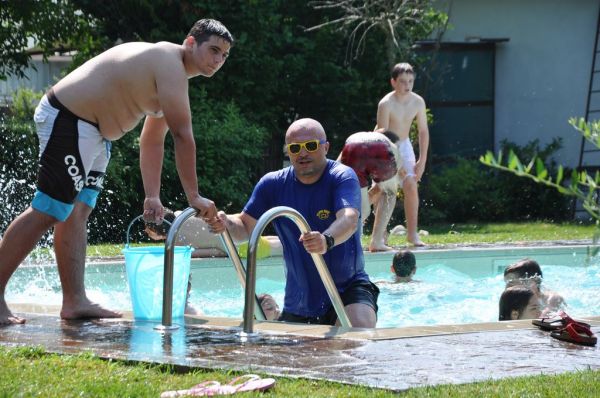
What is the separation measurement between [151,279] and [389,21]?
11.8m

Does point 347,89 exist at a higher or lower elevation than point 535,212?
higher

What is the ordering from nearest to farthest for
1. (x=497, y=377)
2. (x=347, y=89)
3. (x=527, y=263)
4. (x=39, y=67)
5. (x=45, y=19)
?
(x=497, y=377), (x=527, y=263), (x=45, y=19), (x=347, y=89), (x=39, y=67)

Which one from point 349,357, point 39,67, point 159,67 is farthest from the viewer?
point 39,67

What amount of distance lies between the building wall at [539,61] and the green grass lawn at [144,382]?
15601 mm

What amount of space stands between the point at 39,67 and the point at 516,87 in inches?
402

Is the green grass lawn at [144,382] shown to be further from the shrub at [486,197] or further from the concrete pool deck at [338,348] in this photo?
the shrub at [486,197]

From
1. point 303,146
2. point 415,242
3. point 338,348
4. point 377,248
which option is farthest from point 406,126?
point 338,348

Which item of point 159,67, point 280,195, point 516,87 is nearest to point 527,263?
point 280,195

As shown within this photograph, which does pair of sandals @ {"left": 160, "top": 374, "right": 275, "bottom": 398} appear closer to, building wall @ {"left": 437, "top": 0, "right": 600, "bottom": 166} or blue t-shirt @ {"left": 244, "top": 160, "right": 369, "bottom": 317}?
blue t-shirt @ {"left": 244, "top": 160, "right": 369, "bottom": 317}

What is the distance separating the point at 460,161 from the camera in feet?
58.4

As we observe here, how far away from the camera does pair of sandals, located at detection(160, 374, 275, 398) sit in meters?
3.36

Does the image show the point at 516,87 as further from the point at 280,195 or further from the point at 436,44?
the point at 280,195

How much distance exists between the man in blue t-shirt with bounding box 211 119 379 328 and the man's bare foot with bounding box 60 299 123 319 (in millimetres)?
804

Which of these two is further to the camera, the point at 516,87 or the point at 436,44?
the point at 516,87
